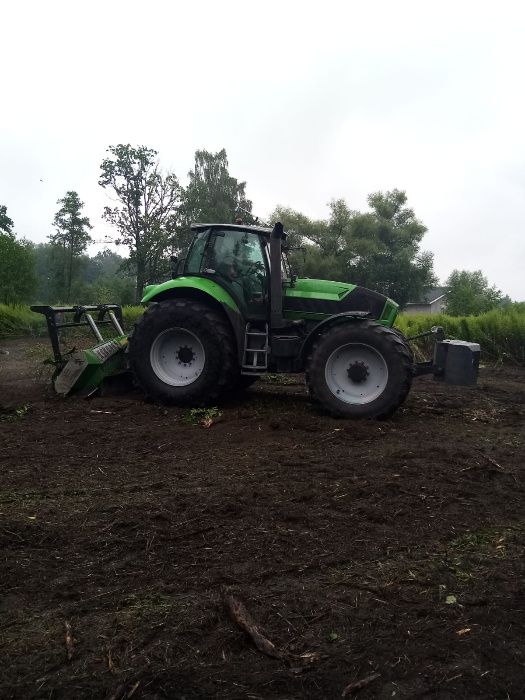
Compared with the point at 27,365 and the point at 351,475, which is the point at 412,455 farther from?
the point at 27,365

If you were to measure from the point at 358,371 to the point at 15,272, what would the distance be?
104 feet

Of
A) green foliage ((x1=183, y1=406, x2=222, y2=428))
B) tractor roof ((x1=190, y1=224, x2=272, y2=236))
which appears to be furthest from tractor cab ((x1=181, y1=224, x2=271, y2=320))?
green foliage ((x1=183, y1=406, x2=222, y2=428))

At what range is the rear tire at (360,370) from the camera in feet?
24.0

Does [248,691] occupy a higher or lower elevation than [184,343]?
lower

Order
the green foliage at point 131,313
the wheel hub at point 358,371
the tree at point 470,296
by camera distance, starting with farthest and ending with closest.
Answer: the tree at point 470,296 → the green foliage at point 131,313 → the wheel hub at point 358,371

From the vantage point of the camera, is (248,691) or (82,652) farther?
(82,652)

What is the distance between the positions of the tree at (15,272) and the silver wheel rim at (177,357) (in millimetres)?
28472

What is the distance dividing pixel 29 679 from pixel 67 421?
487 centimetres

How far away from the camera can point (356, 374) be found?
752 cm

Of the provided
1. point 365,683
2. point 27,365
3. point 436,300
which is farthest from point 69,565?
point 436,300

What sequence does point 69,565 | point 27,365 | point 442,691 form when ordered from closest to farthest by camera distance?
point 442,691 < point 69,565 < point 27,365

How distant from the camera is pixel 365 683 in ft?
8.45

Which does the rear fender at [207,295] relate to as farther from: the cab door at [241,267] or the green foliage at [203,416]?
the green foliage at [203,416]

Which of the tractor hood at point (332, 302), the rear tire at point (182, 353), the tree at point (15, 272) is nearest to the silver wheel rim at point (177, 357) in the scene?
the rear tire at point (182, 353)
